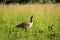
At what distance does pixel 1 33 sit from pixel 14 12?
581cm

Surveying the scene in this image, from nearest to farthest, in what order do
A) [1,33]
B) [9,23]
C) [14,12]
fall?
1. [1,33]
2. [9,23]
3. [14,12]

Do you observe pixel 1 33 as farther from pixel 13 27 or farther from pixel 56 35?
pixel 56 35

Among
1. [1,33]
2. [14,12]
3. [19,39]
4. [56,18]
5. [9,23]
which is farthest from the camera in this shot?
[14,12]

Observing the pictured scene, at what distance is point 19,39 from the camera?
9273mm

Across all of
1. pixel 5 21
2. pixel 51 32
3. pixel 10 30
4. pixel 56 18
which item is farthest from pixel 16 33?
pixel 56 18

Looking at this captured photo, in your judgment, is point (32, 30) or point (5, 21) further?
point (5, 21)

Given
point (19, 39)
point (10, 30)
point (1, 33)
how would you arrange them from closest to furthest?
point (19, 39), point (1, 33), point (10, 30)

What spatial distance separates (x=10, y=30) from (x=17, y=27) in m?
0.35

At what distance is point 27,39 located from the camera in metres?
9.35

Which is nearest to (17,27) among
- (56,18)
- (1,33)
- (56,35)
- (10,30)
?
(10,30)

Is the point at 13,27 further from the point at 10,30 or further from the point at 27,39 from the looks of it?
the point at 27,39

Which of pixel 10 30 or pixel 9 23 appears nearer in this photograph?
pixel 10 30

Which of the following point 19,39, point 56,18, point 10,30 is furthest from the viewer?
point 56,18

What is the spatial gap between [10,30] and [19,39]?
1489 millimetres
